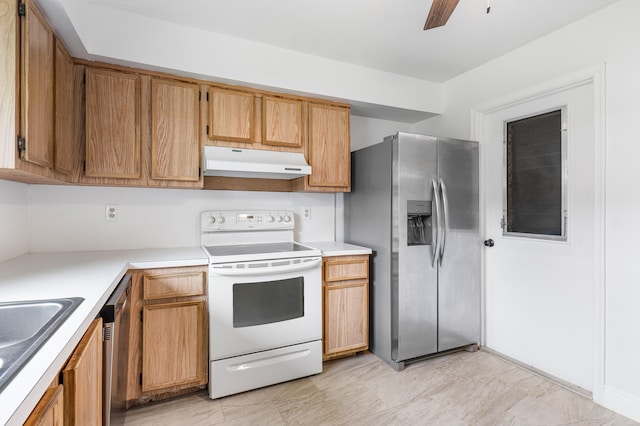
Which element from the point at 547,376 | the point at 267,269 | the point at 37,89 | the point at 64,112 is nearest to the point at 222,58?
the point at 64,112

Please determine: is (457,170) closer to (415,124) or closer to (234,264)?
(415,124)

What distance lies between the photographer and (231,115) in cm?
242

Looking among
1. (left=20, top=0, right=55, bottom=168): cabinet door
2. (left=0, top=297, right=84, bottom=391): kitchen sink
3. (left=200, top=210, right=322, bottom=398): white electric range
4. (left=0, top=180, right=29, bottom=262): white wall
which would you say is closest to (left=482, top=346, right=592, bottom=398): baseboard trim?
(left=200, top=210, right=322, bottom=398): white electric range

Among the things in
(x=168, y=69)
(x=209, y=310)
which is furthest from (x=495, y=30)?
(x=209, y=310)

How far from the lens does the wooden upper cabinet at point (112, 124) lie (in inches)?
81.6

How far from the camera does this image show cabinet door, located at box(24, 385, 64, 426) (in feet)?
2.24

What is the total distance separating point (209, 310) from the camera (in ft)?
6.89

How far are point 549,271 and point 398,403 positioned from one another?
1398 mm

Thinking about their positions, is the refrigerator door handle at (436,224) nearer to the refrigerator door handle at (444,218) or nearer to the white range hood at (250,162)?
the refrigerator door handle at (444,218)

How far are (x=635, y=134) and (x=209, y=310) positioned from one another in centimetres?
268

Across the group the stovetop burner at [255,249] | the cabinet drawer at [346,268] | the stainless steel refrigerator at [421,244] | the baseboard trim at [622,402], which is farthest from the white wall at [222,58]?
the baseboard trim at [622,402]

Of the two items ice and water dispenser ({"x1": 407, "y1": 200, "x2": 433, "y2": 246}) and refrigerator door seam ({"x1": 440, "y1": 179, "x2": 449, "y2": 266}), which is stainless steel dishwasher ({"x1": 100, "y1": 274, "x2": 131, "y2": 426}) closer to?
ice and water dispenser ({"x1": 407, "y1": 200, "x2": 433, "y2": 246})

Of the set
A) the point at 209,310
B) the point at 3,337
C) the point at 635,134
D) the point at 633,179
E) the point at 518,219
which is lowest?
the point at 209,310

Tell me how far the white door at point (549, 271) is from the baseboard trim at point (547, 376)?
0.03m
